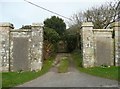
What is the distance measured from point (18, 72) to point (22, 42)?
217cm

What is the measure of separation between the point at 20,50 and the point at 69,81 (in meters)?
5.60

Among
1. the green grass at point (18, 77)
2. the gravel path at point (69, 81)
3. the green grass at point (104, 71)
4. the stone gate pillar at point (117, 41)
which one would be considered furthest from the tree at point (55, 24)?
the gravel path at point (69, 81)

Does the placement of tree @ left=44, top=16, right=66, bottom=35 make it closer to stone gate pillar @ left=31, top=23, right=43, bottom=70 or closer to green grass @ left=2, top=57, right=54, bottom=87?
green grass @ left=2, top=57, right=54, bottom=87

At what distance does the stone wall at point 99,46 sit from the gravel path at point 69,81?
1745 millimetres

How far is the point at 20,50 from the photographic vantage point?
18938mm

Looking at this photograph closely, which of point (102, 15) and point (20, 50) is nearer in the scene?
point (20, 50)

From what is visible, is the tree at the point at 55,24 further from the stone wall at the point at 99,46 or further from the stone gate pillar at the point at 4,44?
the stone gate pillar at the point at 4,44

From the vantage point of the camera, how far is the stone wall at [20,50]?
18.9m

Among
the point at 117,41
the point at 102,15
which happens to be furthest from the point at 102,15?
the point at 117,41

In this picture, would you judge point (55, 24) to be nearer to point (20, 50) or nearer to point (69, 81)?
point (20, 50)

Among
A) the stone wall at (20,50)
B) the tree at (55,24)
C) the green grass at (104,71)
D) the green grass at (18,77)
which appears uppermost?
the tree at (55,24)

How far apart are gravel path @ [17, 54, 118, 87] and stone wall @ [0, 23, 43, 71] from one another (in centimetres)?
173

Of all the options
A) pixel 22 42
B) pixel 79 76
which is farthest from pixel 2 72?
pixel 79 76

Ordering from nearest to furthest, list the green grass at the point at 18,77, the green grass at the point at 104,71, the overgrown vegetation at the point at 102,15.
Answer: the green grass at the point at 18,77 → the green grass at the point at 104,71 → the overgrown vegetation at the point at 102,15
